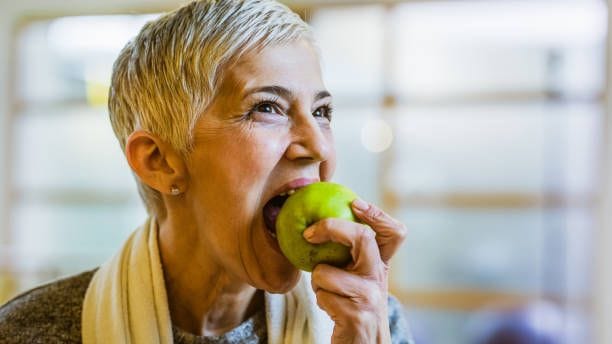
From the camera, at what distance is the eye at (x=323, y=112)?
1.45m

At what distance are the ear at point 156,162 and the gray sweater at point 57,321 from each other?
0.90ft

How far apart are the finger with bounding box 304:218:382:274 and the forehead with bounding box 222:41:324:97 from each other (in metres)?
0.28

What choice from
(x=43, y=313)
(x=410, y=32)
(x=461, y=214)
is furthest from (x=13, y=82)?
(x=43, y=313)

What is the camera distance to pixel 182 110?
4.51 ft

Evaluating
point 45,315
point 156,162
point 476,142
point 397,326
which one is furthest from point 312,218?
point 476,142

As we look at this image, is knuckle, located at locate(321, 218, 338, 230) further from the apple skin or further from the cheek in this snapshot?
the cheek

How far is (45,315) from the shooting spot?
1455mm

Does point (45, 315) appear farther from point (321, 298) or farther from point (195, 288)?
point (321, 298)

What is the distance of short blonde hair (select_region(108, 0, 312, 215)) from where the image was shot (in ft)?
4.48

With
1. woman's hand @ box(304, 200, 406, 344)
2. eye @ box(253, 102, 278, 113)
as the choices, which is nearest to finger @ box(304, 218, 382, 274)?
woman's hand @ box(304, 200, 406, 344)

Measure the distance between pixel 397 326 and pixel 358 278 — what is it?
15.4 inches

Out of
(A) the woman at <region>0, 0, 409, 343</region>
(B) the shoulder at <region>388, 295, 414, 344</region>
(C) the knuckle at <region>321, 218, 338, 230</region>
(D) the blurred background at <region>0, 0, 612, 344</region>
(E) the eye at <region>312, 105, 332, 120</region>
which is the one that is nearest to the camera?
(C) the knuckle at <region>321, 218, 338, 230</region>

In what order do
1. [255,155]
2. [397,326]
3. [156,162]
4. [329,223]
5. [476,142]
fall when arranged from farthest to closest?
1. [476,142]
2. [397,326]
3. [156,162]
4. [255,155]
5. [329,223]

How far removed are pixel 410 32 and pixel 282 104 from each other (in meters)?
4.56
